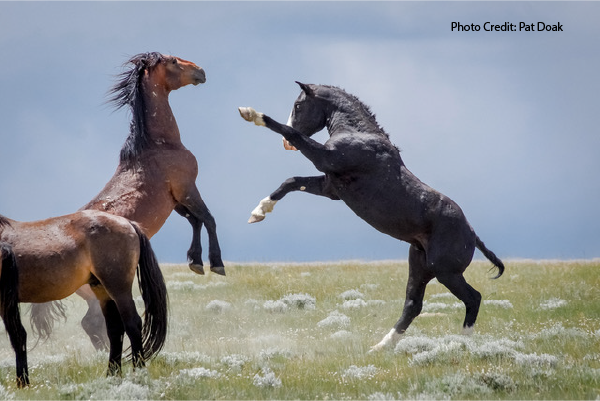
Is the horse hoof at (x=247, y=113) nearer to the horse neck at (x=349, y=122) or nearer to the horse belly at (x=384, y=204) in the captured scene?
the horse neck at (x=349, y=122)

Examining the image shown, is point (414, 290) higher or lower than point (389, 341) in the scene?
higher

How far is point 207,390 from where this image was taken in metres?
6.31

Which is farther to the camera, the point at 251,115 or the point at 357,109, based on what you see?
the point at 357,109

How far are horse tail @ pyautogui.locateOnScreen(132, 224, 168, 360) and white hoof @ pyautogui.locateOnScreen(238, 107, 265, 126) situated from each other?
7.27ft

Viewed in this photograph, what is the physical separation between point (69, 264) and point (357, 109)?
13.9ft

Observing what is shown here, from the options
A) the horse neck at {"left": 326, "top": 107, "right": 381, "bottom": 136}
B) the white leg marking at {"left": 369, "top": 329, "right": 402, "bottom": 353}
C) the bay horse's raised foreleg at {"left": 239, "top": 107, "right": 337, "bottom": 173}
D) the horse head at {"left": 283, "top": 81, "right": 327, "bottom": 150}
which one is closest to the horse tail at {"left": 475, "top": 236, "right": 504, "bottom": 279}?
the white leg marking at {"left": 369, "top": 329, "right": 402, "bottom": 353}

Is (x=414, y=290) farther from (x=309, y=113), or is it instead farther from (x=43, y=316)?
(x=43, y=316)

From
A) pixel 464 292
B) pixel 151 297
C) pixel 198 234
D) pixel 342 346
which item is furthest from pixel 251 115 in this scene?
pixel 464 292

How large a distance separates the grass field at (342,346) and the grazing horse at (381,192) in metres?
0.97

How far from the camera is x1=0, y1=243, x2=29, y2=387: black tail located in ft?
20.9

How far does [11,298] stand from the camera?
6375mm

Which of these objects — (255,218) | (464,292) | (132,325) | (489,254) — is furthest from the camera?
(489,254)

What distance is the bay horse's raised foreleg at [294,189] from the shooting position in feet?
28.5

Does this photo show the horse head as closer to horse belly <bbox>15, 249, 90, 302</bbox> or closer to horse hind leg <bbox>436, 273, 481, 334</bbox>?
horse hind leg <bbox>436, 273, 481, 334</bbox>
